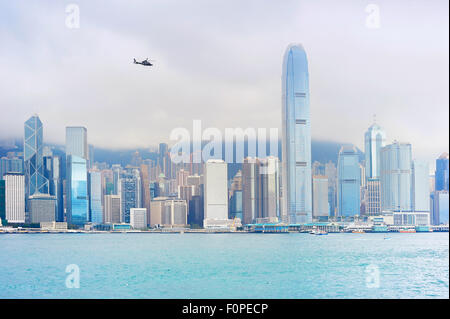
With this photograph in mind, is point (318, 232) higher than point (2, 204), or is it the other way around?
point (2, 204)

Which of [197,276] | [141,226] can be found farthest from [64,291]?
[141,226]

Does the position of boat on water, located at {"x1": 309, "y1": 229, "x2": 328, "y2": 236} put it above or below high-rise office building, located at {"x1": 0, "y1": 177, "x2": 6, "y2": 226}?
below

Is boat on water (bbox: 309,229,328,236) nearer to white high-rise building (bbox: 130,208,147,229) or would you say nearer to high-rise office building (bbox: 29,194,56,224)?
white high-rise building (bbox: 130,208,147,229)

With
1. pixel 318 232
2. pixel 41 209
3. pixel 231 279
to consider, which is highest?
pixel 231 279

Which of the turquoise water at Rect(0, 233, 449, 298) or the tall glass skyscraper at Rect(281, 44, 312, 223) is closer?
the turquoise water at Rect(0, 233, 449, 298)

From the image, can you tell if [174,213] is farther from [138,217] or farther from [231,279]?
[231,279]

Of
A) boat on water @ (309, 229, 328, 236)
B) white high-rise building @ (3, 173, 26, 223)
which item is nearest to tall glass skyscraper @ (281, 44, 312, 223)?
boat on water @ (309, 229, 328, 236)

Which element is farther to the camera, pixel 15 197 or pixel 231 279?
pixel 15 197

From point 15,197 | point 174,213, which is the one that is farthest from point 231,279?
point 15,197

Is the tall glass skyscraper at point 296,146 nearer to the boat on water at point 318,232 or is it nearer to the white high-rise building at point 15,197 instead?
the boat on water at point 318,232
